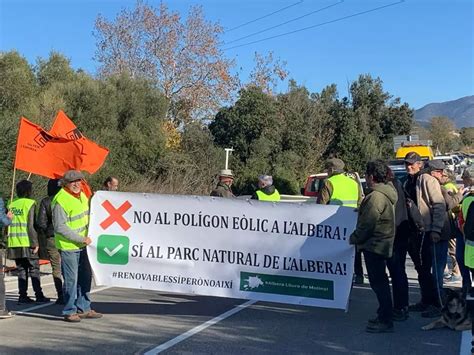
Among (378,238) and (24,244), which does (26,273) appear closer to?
(24,244)

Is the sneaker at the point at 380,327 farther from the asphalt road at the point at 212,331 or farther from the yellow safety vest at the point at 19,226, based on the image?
the yellow safety vest at the point at 19,226

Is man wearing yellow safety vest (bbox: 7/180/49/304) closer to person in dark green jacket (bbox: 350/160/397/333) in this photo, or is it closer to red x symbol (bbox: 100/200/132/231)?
red x symbol (bbox: 100/200/132/231)

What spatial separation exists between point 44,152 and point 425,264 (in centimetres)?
532

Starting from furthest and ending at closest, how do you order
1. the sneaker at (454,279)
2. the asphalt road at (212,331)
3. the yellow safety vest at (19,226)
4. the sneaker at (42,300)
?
1. the sneaker at (454,279)
2. the sneaker at (42,300)
3. the yellow safety vest at (19,226)
4. the asphalt road at (212,331)

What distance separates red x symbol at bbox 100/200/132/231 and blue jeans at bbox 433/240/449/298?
3.88 m

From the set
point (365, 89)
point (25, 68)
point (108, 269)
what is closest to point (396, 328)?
point (108, 269)

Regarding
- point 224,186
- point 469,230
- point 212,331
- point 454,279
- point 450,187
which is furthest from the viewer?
point 454,279

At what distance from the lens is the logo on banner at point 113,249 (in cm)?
726

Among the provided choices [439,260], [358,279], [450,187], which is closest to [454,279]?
[450,187]

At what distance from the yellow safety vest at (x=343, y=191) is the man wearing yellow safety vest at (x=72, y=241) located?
10.7 ft

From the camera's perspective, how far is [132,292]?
888cm

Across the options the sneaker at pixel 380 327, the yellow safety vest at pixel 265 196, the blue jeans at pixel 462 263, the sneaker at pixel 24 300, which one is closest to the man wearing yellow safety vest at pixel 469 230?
the sneaker at pixel 380 327

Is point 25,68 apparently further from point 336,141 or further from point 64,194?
point 336,141

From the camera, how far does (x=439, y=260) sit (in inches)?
294
